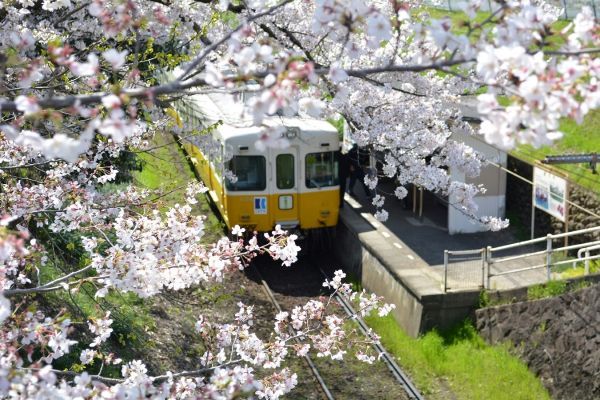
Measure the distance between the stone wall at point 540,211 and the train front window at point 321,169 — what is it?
10.7 feet

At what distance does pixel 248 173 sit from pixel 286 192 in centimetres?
75

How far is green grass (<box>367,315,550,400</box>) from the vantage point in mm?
10305

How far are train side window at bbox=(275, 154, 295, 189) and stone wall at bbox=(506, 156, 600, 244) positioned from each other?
13.2ft

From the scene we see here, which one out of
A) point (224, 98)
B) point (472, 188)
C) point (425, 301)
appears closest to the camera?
point (472, 188)

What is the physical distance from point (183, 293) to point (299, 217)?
2817 mm

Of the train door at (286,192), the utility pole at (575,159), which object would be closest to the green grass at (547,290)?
the utility pole at (575,159)

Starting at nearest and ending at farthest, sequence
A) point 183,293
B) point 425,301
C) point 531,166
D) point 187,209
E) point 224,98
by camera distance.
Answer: point 187,209
point 425,301
point 183,293
point 531,166
point 224,98

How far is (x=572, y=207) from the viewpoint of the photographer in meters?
13.6

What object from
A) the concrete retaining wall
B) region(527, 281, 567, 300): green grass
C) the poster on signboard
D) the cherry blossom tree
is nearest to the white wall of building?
the poster on signboard

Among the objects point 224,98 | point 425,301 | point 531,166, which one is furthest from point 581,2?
point 425,301

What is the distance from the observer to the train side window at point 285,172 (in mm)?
14844

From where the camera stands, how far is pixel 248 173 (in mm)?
14805

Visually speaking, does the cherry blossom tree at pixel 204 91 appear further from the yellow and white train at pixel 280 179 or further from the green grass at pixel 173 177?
the green grass at pixel 173 177

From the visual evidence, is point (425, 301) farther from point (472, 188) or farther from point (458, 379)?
point (472, 188)
